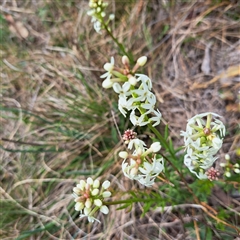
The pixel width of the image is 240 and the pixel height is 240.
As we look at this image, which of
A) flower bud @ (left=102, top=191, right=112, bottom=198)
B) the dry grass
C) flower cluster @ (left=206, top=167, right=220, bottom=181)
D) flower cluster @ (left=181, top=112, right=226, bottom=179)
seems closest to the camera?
flower cluster @ (left=181, top=112, right=226, bottom=179)

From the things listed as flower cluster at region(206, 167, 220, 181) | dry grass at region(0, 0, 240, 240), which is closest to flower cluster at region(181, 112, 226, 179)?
flower cluster at region(206, 167, 220, 181)

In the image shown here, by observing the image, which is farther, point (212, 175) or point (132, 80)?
point (212, 175)

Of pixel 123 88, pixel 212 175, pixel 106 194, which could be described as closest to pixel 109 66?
pixel 123 88

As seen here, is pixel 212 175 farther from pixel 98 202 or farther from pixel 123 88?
pixel 123 88

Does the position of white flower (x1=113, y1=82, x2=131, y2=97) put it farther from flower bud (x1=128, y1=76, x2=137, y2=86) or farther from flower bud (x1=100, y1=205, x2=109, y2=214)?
flower bud (x1=100, y1=205, x2=109, y2=214)

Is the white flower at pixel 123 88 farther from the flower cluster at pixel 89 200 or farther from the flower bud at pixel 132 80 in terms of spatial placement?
the flower cluster at pixel 89 200

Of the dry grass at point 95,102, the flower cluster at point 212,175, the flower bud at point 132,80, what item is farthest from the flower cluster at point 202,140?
the dry grass at point 95,102

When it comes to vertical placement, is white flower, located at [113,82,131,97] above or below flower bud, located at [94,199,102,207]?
above

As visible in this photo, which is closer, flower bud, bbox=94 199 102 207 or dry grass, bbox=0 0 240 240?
flower bud, bbox=94 199 102 207
